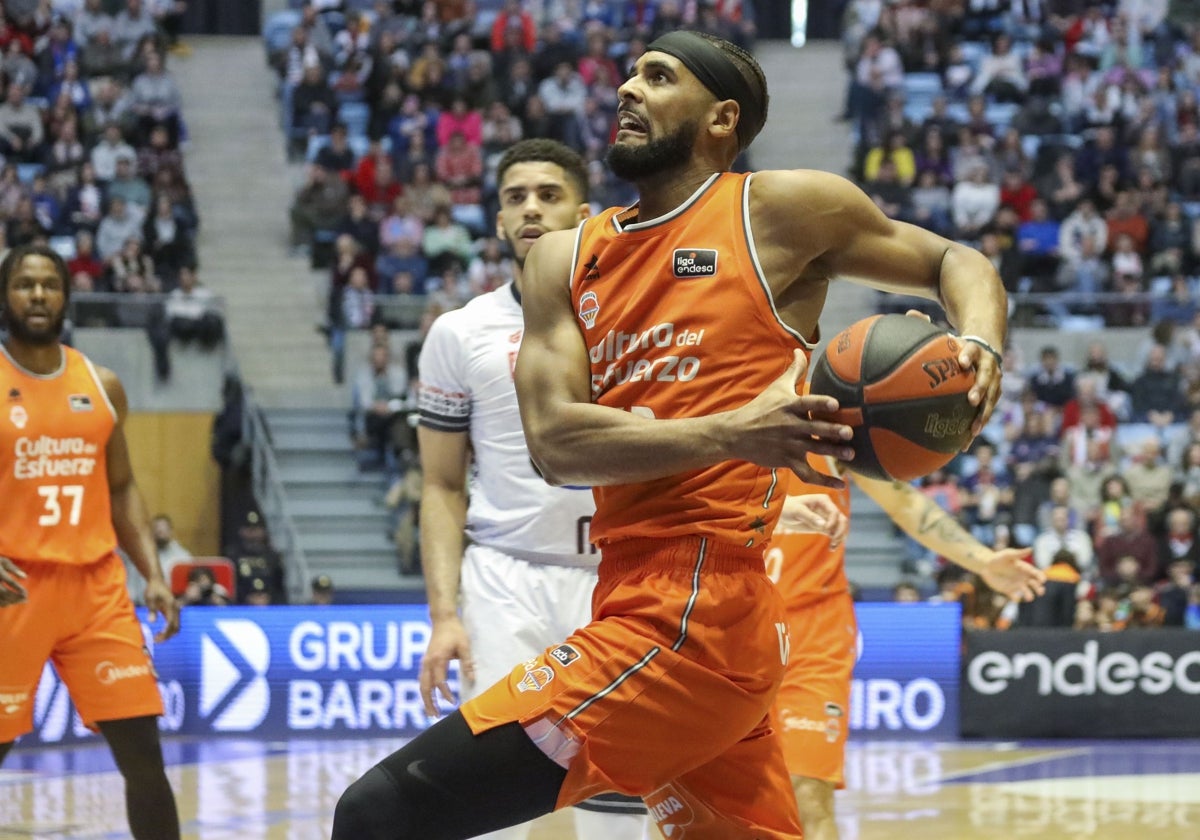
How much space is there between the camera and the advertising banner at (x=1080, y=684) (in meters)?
12.1

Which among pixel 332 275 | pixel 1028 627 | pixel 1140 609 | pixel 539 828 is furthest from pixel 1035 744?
pixel 332 275

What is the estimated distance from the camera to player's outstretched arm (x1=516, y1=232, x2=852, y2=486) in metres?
3.09

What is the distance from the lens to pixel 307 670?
1169 cm

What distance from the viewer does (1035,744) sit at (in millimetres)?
11844

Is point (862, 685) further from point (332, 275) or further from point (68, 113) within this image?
point (68, 113)

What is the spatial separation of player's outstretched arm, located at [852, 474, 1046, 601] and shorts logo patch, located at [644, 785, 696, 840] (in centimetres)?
202

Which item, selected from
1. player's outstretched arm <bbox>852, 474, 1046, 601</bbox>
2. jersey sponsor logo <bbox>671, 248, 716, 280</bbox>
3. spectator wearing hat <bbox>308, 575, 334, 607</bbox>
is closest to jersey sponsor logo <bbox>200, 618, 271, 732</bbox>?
spectator wearing hat <bbox>308, 575, 334, 607</bbox>

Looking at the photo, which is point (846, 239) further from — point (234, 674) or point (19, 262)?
point (234, 674)

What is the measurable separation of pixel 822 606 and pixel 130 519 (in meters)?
2.69

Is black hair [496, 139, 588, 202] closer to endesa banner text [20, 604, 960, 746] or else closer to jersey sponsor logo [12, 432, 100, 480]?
jersey sponsor logo [12, 432, 100, 480]

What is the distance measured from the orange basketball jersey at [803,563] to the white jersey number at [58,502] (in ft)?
8.48

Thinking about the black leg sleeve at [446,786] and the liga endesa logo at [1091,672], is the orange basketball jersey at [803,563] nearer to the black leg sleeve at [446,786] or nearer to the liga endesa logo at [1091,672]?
the black leg sleeve at [446,786]

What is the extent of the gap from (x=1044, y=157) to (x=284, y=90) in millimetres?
8714

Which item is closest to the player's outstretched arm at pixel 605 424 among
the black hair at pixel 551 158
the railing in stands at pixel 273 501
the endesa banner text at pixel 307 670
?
the black hair at pixel 551 158
